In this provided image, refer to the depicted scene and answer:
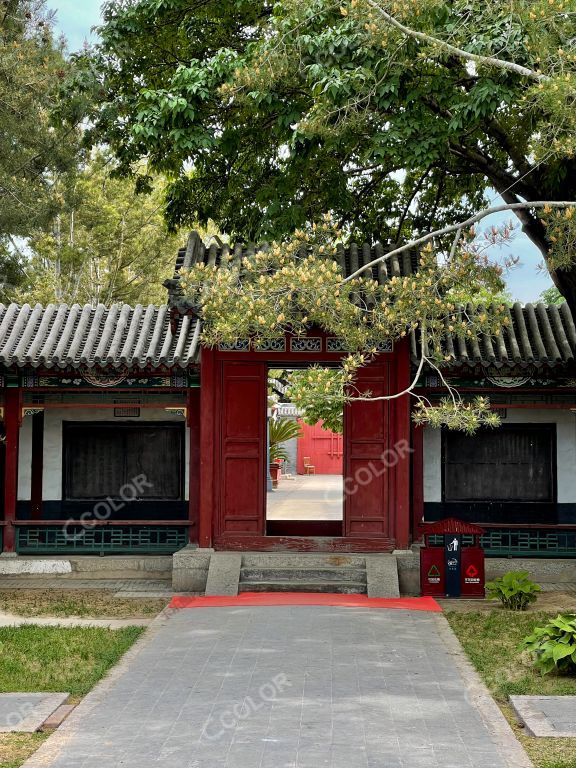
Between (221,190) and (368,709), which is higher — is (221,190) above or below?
above

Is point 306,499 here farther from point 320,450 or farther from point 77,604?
point 77,604

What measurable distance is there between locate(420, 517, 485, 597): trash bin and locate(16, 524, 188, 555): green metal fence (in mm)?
3794

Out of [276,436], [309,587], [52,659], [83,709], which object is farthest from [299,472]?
[83,709]

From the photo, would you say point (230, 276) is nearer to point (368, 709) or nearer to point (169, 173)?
point (368, 709)

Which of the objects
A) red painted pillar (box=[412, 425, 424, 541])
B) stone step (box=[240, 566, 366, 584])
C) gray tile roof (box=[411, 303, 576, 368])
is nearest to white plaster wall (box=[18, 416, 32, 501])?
stone step (box=[240, 566, 366, 584])

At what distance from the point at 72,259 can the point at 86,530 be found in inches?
592

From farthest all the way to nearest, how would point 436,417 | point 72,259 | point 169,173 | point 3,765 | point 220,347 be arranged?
1. point 72,259
2. point 169,173
3. point 220,347
4. point 436,417
5. point 3,765

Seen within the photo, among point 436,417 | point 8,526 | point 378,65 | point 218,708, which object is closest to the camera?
point 218,708

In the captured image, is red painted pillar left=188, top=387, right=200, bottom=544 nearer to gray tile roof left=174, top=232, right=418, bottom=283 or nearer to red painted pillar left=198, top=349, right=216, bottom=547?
red painted pillar left=198, top=349, right=216, bottom=547

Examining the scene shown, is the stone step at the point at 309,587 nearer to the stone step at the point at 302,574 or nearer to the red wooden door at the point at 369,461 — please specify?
the stone step at the point at 302,574

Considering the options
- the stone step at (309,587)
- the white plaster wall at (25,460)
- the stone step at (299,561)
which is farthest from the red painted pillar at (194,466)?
the white plaster wall at (25,460)

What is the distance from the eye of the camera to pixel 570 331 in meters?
13.9

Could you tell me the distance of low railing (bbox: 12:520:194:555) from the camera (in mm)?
13719

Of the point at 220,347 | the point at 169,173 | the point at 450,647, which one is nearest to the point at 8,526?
the point at 220,347
